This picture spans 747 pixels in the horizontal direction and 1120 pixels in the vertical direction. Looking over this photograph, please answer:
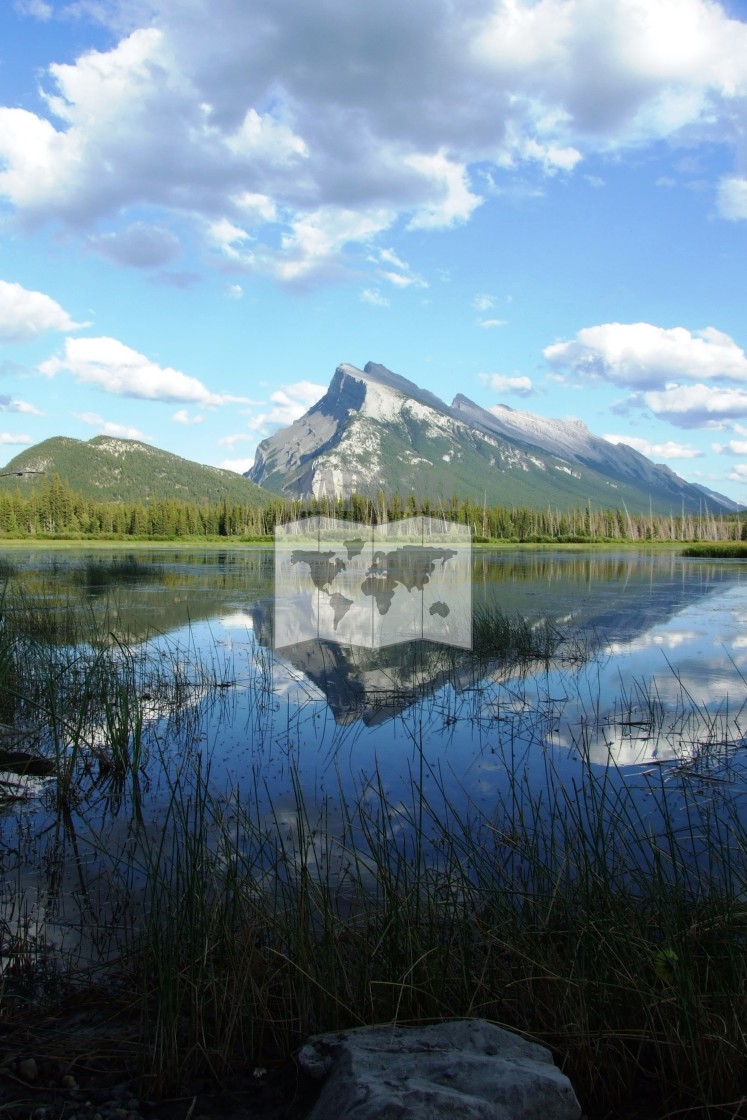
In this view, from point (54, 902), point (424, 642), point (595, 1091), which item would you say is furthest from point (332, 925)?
point (424, 642)

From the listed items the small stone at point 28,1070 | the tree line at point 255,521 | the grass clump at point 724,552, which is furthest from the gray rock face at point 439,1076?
the tree line at point 255,521

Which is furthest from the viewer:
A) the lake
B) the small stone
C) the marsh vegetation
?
the lake

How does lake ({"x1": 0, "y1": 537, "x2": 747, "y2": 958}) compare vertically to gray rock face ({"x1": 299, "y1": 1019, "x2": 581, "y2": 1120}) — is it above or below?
below

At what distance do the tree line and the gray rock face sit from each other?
11420 centimetres

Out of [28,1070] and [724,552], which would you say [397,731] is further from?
[724,552]

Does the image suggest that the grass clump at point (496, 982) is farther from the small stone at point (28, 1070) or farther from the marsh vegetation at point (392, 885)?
the small stone at point (28, 1070)

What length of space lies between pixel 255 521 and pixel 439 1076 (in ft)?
492

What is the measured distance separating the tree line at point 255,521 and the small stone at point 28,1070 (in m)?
113

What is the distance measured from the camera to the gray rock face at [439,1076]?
8.05 feet

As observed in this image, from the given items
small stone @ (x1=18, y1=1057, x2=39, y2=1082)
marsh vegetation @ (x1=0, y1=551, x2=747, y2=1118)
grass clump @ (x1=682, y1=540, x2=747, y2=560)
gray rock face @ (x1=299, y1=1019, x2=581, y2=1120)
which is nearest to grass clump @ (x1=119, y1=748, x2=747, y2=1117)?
marsh vegetation @ (x1=0, y1=551, x2=747, y2=1118)

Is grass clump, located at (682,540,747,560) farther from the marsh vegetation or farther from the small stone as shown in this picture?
the small stone

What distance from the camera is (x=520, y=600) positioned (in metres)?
26.6

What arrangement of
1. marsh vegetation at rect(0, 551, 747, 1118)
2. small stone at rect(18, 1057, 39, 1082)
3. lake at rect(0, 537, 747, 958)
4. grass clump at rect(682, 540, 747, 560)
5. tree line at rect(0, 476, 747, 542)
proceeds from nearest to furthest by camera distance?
small stone at rect(18, 1057, 39, 1082) < marsh vegetation at rect(0, 551, 747, 1118) < lake at rect(0, 537, 747, 958) < grass clump at rect(682, 540, 747, 560) < tree line at rect(0, 476, 747, 542)

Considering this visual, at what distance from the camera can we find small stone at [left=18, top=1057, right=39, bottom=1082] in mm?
3045
